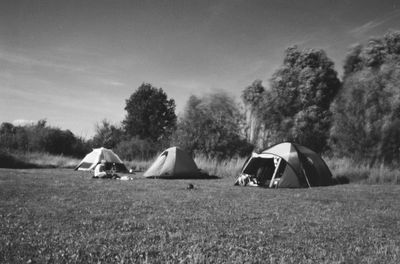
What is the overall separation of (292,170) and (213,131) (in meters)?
16.2

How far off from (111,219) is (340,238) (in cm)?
440

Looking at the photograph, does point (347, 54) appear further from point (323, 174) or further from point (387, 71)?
point (323, 174)

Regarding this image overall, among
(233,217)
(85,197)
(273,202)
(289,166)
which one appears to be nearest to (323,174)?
(289,166)

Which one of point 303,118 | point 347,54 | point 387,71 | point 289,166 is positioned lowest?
point 289,166

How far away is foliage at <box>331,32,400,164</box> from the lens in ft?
78.9

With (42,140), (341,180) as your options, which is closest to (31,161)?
(42,140)

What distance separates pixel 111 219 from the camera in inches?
242

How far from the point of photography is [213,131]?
3045 cm

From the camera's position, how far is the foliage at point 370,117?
78.9 ft

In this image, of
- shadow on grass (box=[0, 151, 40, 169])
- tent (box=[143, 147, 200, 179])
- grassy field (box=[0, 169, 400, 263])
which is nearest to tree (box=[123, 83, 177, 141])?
shadow on grass (box=[0, 151, 40, 169])

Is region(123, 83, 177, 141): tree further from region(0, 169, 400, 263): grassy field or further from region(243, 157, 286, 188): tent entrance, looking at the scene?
region(0, 169, 400, 263): grassy field

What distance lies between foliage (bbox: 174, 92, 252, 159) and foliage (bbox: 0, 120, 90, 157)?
15595 millimetres

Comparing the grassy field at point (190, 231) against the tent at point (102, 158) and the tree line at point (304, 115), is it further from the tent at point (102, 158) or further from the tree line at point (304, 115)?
the tree line at point (304, 115)

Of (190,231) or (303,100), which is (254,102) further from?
(190,231)
